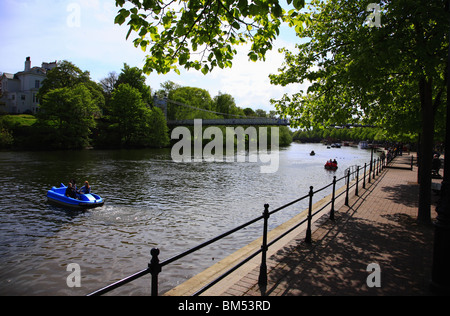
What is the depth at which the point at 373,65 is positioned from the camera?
6.92m

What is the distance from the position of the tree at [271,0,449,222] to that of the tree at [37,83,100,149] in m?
51.0

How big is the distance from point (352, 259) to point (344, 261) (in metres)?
0.25

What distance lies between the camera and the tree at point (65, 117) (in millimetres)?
52812

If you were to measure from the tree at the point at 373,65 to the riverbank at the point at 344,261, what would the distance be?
6.46 ft

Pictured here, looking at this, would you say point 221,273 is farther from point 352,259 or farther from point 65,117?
point 65,117

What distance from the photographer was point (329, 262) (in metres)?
6.02

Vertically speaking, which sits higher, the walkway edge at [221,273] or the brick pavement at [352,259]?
the brick pavement at [352,259]

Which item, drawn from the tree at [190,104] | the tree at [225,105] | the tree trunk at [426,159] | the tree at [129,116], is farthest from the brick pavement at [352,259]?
the tree at [225,105]

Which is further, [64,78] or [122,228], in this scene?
[64,78]

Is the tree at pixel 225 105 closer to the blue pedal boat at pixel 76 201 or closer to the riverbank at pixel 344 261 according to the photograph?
the blue pedal boat at pixel 76 201

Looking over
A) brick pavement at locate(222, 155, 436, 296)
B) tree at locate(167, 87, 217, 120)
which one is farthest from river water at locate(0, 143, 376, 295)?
tree at locate(167, 87, 217, 120)

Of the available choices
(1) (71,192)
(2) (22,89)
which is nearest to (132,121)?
(2) (22,89)

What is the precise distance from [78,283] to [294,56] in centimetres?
982

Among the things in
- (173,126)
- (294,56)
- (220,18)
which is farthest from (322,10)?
(173,126)
